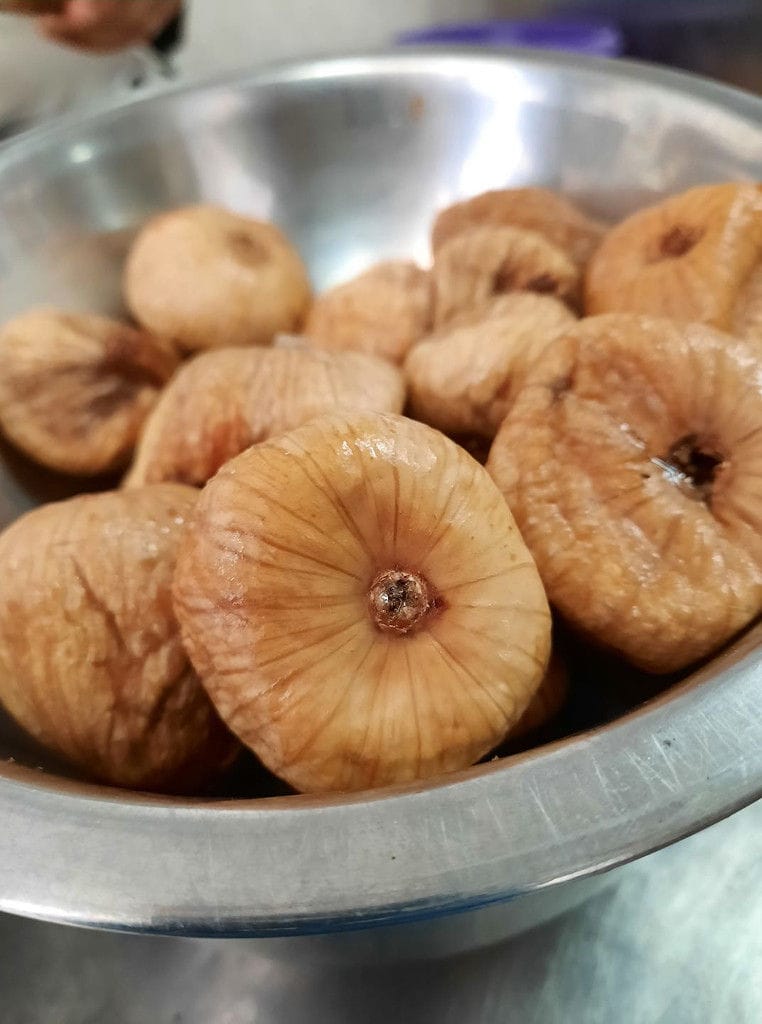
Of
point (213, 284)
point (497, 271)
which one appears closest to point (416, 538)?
point (497, 271)

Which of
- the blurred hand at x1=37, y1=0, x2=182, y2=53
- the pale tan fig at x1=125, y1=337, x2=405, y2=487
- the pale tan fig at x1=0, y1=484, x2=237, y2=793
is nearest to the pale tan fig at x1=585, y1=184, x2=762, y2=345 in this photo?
the pale tan fig at x1=125, y1=337, x2=405, y2=487

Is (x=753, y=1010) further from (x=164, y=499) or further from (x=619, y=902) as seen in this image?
(x=164, y=499)

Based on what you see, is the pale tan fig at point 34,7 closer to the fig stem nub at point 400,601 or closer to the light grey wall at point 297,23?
the light grey wall at point 297,23

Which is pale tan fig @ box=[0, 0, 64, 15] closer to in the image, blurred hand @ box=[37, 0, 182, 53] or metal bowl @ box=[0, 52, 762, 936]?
blurred hand @ box=[37, 0, 182, 53]

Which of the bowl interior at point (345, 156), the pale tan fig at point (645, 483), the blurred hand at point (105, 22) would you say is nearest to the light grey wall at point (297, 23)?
the blurred hand at point (105, 22)

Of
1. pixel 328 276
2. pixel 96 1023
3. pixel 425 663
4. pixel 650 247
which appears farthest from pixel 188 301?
pixel 96 1023
